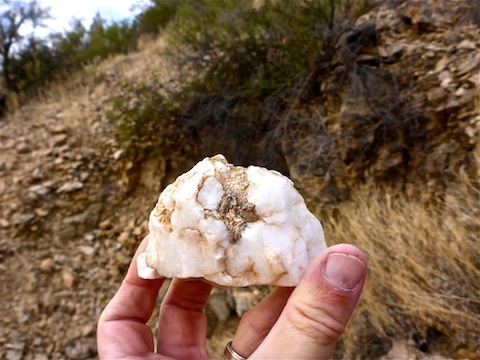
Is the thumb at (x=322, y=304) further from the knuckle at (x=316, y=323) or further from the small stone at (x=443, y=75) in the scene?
the small stone at (x=443, y=75)

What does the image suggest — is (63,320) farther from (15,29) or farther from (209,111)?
(15,29)

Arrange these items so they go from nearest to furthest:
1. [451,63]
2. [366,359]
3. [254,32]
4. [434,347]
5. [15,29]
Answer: [434,347] < [366,359] < [451,63] < [254,32] < [15,29]

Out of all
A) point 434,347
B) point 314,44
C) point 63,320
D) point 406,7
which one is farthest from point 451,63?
point 63,320

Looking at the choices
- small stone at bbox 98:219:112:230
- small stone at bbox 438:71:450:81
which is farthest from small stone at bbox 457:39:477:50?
small stone at bbox 98:219:112:230

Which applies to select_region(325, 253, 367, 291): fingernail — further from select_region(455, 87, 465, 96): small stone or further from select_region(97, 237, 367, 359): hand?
select_region(455, 87, 465, 96): small stone

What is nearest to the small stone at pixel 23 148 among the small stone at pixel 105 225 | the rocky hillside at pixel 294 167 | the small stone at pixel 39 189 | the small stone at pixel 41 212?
the rocky hillside at pixel 294 167
